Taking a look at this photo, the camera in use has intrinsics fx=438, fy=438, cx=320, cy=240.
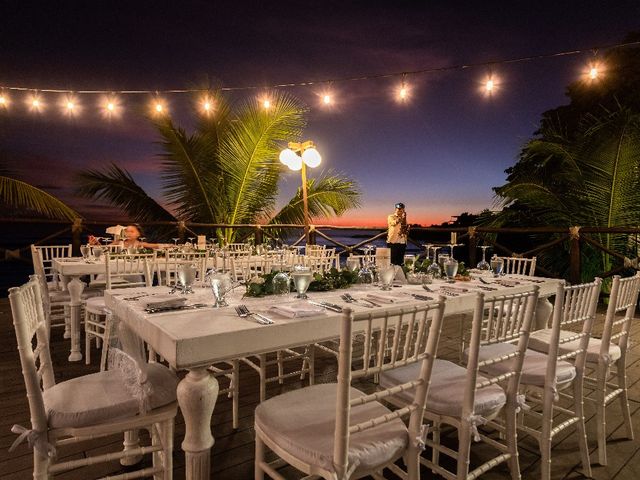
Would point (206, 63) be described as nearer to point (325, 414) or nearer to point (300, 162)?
point (300, 162)

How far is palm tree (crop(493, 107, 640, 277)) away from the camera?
566cm

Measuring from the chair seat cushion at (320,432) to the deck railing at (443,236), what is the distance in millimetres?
4618

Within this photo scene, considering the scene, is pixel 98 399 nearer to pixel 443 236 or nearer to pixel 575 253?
pixel 575 253

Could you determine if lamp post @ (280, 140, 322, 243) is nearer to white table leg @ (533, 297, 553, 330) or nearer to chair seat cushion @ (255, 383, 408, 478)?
white table leg @ (533, 297, 553, 330)

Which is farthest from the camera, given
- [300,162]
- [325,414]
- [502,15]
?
[502,15]

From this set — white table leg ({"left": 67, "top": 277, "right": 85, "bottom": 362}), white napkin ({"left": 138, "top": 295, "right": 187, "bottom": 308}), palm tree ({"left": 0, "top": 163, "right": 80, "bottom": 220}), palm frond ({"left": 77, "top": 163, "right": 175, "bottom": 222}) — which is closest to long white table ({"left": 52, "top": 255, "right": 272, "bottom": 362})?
white table leg ({"left": 67, "top": 277, "right": 85, "bottom": 362})

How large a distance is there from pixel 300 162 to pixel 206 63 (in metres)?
5.42

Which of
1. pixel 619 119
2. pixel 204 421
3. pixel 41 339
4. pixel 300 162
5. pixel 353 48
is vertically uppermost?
pixel 353 48

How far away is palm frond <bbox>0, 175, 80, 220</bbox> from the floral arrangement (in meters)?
5.75

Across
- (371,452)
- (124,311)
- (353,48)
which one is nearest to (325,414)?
(371,452)

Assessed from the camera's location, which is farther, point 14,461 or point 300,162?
point 300,162

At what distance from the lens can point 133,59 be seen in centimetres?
1102

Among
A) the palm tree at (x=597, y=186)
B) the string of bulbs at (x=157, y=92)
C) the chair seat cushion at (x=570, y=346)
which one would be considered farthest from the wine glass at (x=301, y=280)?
the palm tree at (x=597, y=186)

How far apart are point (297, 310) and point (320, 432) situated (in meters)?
0.46
